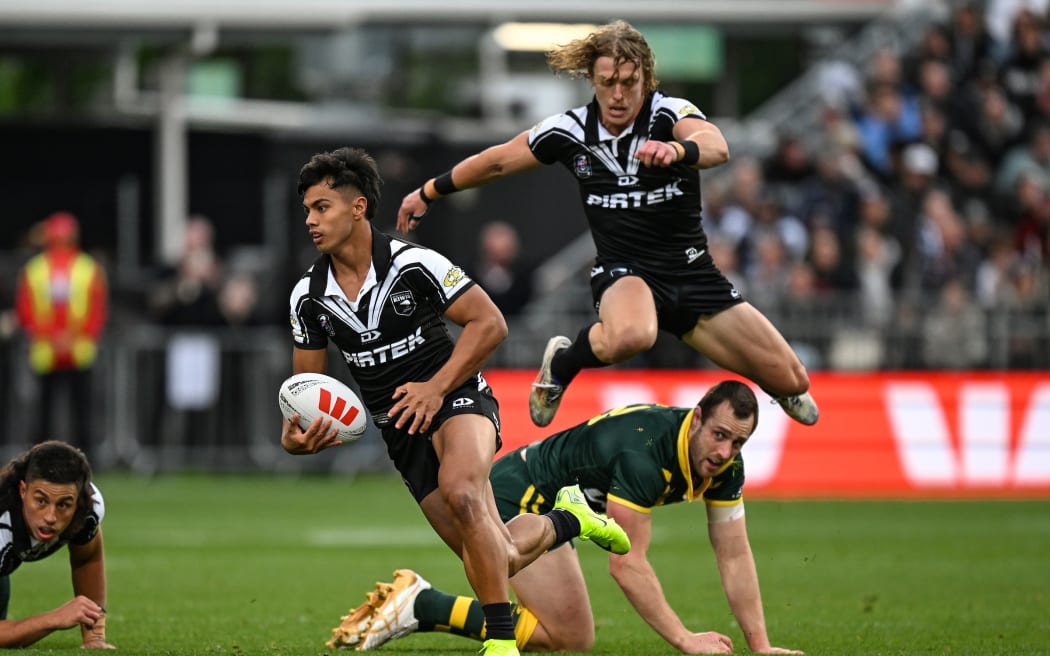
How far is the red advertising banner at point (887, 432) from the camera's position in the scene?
1734 cm

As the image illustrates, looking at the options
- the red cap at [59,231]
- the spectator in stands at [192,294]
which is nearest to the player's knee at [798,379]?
the red cap at [59,231]

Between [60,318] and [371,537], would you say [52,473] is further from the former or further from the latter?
[60,318]

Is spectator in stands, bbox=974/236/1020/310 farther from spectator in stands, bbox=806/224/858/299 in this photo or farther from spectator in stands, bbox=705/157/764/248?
spectator in stands, bbox=705/157/764/248

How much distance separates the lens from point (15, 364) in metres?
19.1

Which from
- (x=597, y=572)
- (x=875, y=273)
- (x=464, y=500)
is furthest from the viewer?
(x=875, y=273)

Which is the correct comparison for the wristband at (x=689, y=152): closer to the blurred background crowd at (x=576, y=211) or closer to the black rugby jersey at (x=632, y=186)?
the black rugby jersey at (x=632, y=186)

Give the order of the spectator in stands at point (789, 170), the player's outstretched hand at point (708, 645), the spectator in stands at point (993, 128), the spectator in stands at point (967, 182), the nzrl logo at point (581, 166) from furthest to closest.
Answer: the spectator in stands at point (993, 128)
the spectator in stands at point (967, 182)
the spectator in stands at point (789, 170)
the nzrl logo at point (581, 166)
the player's outstretched hand at point (708, 645)

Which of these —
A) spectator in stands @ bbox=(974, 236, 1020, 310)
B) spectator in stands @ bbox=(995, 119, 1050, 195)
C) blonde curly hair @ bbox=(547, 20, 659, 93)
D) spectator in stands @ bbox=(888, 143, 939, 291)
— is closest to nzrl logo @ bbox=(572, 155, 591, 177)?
blonde curly hair @ bbox=(547, 20, 659, 93)

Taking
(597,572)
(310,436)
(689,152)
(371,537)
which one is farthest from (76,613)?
(371,537)

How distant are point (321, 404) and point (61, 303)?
37.4 ft

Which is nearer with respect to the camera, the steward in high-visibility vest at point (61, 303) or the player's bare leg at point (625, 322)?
the player's bare leg at point (625, 322)

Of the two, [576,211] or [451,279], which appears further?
[576,211]

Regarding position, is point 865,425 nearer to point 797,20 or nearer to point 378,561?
point 378,561

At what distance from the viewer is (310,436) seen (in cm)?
733
